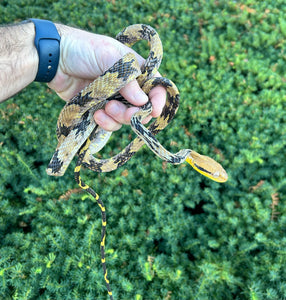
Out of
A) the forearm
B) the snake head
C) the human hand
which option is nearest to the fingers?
the human hand

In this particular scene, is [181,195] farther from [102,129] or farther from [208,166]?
[102,129]

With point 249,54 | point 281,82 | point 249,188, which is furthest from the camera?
point 249,54

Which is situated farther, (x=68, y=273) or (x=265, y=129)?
(x=265, y=129)

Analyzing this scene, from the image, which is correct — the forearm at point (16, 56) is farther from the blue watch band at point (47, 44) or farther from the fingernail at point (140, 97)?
the fingernail at point (140, 97)

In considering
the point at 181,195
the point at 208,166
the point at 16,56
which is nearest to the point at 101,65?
the point at 16,56

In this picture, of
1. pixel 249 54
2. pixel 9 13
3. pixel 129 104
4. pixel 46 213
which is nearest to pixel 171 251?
pixel 46 213

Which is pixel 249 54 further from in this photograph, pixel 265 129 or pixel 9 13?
pixel 9 13

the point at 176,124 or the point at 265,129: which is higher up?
the point at 265,129
